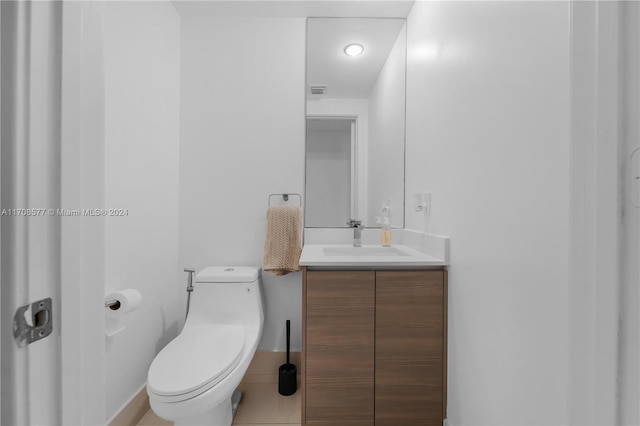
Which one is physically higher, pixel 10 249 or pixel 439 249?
pixel 10 249

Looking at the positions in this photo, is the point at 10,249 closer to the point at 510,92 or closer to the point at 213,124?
the point at 510,92

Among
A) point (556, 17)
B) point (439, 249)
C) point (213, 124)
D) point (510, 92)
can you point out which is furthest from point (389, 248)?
point (213, 124)

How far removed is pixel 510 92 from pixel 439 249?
676 mm

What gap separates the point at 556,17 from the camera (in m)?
0.64

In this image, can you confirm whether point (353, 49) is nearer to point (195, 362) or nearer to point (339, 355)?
point (339, 355)

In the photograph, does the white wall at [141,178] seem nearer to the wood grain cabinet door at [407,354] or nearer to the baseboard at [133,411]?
the baseboard at [133,411]

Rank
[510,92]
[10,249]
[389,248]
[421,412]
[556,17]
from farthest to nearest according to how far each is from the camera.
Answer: [389,248]
[421,412]
[510,92]
[556,17]
[10,249]

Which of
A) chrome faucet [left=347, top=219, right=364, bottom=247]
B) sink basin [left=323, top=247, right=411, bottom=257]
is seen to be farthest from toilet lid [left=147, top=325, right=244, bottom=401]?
chrome faucet [left=347, top=219, right=364, bottom=247]

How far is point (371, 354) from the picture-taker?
1.20 m

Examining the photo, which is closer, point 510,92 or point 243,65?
point 510,92

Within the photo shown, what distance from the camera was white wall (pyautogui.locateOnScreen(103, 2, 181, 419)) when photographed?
1241mm

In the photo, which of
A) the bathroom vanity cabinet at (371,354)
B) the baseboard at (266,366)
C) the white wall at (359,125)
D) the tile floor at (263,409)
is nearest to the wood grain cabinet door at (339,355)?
the bathroom vanity cabinet at (371,354)

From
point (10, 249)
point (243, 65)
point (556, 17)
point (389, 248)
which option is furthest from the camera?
point (243, 65)

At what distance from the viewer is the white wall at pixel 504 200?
25.7 inches
